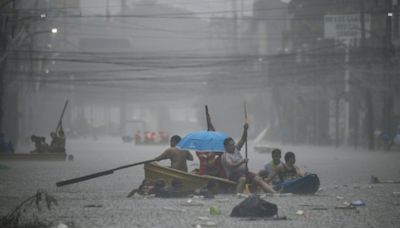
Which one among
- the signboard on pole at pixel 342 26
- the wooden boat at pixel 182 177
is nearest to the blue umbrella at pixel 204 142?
the wooden boat at pixel 182 177

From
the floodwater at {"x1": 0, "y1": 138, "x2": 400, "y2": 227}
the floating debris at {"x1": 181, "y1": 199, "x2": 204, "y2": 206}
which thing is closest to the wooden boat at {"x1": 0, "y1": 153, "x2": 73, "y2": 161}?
the floodwater at {"x1": 0, "y1": 138, "x2": 400, "y2": 227}

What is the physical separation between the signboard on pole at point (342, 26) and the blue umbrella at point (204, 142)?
36.1 metres

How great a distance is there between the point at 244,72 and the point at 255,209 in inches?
3158

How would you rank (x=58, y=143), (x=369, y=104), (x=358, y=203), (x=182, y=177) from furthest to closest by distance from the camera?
1. (x=369, y=104)
2. (x=58, y=143)
3. (x=182, y=177)
4. (x=358, y=203)

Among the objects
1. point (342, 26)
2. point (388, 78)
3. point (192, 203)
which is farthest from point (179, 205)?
point (342, 26)

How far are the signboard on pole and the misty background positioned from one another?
0.30ft

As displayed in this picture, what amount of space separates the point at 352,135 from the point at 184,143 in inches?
1953

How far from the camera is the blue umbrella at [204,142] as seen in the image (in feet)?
71.6

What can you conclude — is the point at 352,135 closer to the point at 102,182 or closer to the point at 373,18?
the point at 373,18

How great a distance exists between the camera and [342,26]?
59000 millimetres

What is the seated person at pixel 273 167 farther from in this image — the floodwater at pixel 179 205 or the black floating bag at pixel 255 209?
the black floating bag at pixel 255 209

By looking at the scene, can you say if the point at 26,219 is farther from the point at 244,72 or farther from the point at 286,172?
the point at 244,72

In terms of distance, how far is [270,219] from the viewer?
15172mm

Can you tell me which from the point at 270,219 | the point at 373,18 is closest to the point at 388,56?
the point at 373,18
